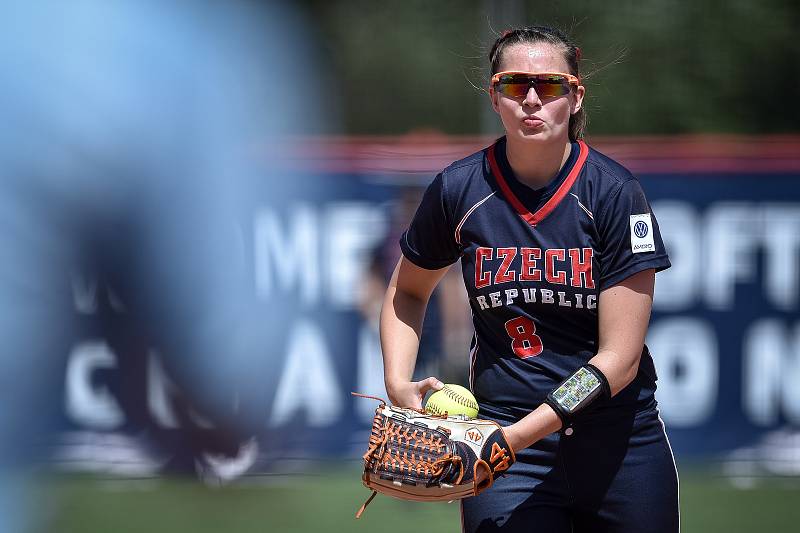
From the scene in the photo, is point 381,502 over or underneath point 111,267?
underneath

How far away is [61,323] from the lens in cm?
709

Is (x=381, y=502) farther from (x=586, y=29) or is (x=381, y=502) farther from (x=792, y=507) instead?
(x=586, y=29)

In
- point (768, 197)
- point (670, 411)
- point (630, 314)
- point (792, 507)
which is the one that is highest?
point (768, 197)

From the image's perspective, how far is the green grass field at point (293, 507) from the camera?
5898 mm

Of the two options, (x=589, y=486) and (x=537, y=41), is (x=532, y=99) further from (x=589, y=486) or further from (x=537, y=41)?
(x=589, y=486)

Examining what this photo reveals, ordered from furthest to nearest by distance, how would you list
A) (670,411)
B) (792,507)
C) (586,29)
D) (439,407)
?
1. (586,29)
2. (670,411)
3. (792,507)
4. (439,407)

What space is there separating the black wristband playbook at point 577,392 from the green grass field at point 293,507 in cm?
318

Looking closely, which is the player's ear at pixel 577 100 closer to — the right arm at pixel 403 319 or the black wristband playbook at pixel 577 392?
the right arm at pixel 403 319

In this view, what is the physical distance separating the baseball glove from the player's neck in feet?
2.36

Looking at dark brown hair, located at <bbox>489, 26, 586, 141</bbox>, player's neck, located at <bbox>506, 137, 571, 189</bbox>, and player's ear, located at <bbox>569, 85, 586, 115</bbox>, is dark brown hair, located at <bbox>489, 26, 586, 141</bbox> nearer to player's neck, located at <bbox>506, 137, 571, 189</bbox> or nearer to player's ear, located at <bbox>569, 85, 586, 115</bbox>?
player's ear, located at <bbox>569, 85, 586, 115</bbox>

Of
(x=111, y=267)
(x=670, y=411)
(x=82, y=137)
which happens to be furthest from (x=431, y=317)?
(x=82, y=137)

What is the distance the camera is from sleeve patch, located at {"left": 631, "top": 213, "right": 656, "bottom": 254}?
9.73ft

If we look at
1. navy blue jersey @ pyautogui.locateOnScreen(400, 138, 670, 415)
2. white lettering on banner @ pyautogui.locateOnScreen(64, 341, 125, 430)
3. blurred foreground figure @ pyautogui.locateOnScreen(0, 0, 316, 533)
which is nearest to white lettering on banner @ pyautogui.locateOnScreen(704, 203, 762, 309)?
blurred foreground figure @ pyautogui.locateOnScreen(0, 0, 316, 533)

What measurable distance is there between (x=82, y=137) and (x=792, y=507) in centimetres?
519
